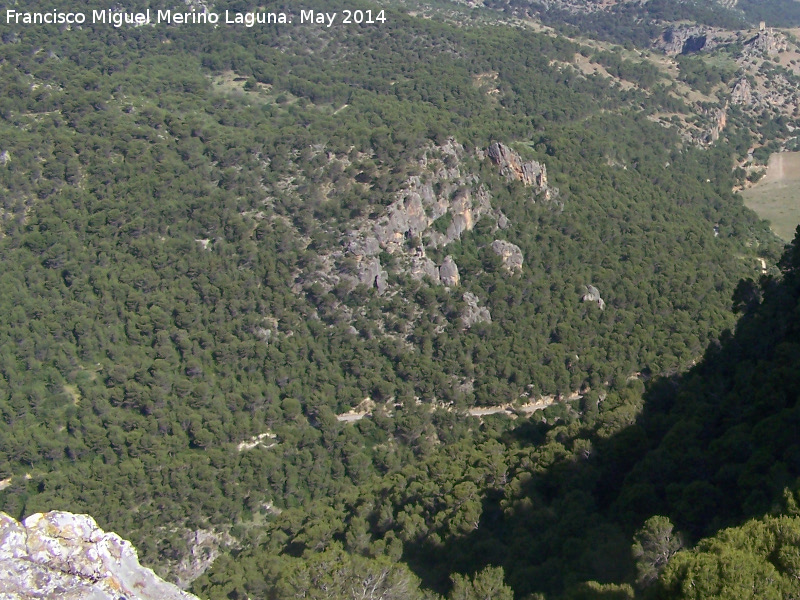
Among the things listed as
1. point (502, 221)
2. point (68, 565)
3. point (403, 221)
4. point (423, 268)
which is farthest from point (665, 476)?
point (502, 221)

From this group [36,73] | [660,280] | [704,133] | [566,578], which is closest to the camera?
[566,578]

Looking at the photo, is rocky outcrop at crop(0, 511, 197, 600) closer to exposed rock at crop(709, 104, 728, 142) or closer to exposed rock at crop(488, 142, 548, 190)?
exposed rock at crop(488, 142, 548, 190)

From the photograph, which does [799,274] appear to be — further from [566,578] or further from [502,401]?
[502,401]

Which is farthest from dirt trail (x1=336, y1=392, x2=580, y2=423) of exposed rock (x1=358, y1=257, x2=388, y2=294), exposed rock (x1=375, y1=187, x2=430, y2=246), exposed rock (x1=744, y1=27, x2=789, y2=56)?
exposed rock (x1=744, y1=27, x2=789, y2=56)

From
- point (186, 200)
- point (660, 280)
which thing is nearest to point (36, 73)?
point (186, 200)

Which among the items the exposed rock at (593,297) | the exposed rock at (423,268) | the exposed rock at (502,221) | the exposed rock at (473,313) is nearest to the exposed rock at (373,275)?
the exposed rock at (423,268)

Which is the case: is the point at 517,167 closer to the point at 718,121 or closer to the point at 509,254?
the point at 509,254

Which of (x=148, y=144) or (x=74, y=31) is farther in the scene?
(x=74, y=31)
